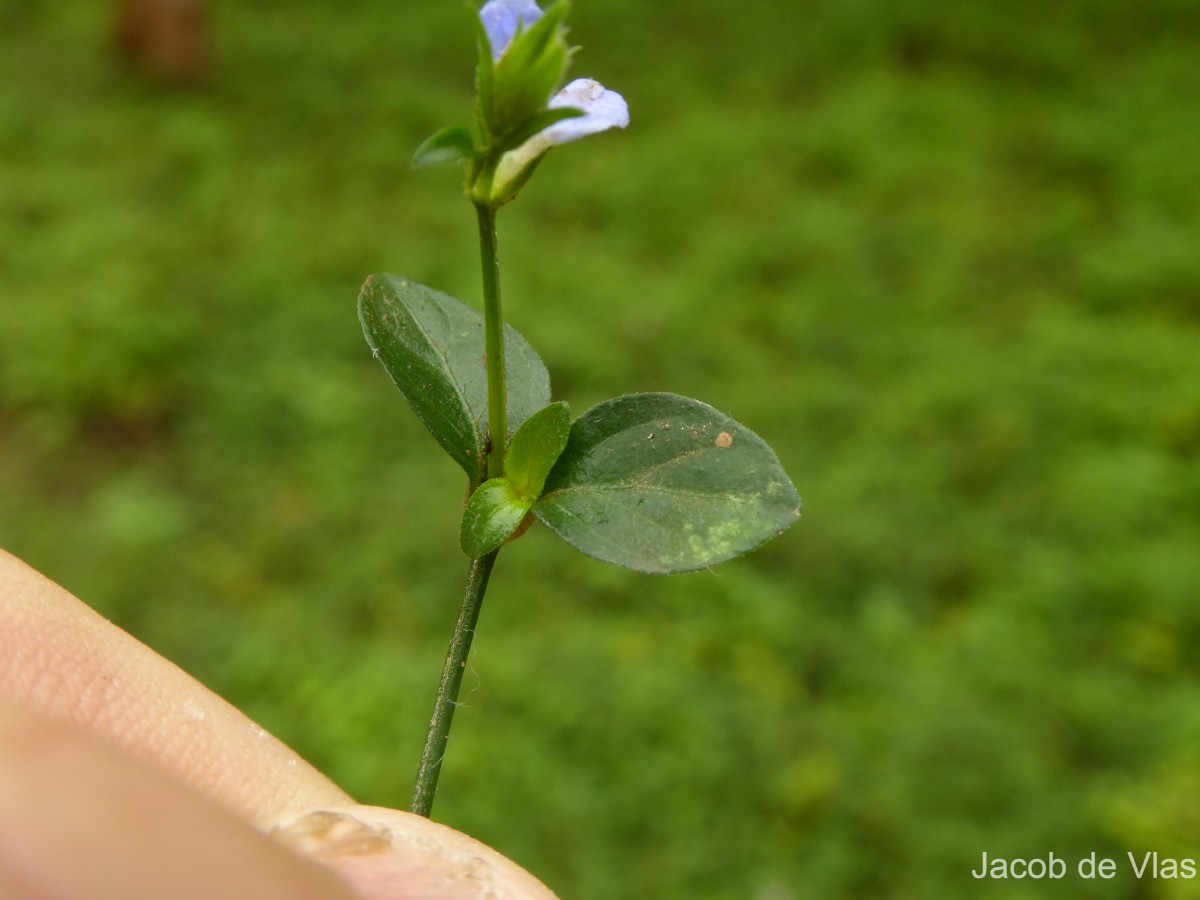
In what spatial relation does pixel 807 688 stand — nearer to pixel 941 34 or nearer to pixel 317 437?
pixel 317 437

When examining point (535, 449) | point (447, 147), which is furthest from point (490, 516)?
point (447, 147)

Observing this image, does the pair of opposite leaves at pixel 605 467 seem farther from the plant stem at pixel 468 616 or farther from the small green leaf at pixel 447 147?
the small green leaf at pixel 447 147

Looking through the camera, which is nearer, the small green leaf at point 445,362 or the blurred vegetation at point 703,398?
the small green leaf at point 445,362

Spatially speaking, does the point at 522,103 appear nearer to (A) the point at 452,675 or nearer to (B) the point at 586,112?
(B) the point at 586,112

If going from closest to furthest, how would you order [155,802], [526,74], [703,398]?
[526,74], [155,802], [703,398]

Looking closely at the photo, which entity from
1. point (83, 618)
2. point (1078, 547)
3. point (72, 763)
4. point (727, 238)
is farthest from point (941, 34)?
point (72, 763)

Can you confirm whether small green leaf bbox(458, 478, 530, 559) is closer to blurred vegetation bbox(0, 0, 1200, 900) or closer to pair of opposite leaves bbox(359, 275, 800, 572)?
pair of opposite leaves bbox(359, 275, 800, 572)

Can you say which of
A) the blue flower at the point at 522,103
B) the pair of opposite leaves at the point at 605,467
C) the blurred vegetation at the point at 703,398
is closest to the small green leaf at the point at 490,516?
the pair of opposite leaves at the point at 605,467

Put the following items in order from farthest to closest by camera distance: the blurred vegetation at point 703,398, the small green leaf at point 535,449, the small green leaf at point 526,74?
the blurred vegetation at point 703,398 < the small green leaf at point 535,449 < the small green leaf at point 526,74

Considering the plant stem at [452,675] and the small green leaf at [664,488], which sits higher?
the small green leaf at [664,488]
